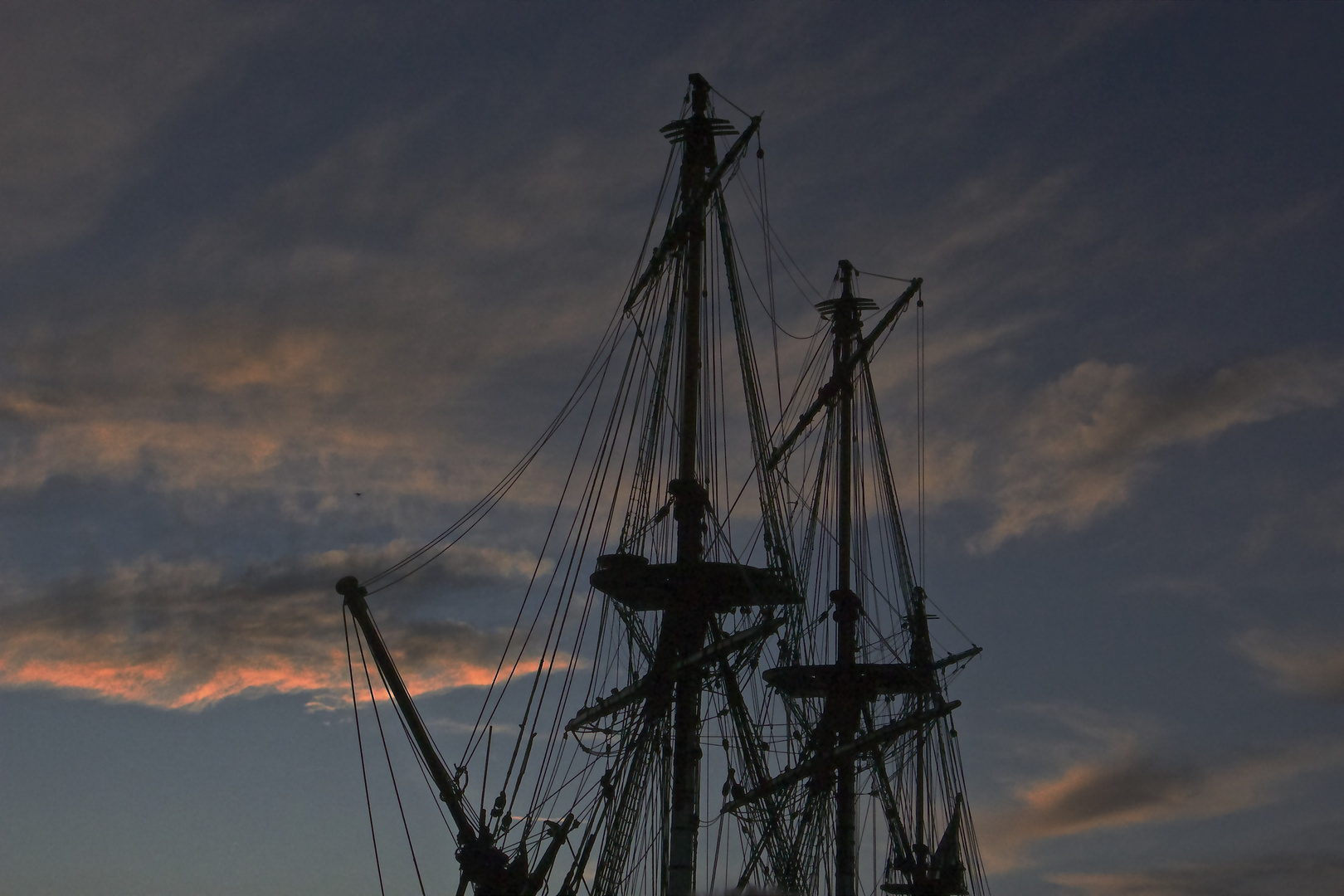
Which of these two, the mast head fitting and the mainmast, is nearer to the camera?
the mast head fitting

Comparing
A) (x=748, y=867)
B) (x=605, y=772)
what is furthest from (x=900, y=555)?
(x=605, y=772)

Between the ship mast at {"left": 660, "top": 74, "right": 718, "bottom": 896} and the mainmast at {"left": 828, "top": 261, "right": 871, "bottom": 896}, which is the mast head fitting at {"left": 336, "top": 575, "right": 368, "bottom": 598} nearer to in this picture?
the ship mast at {"left": 660, "top": 74, "right": 718, "bottom": 896}

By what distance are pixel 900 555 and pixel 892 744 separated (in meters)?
10.6

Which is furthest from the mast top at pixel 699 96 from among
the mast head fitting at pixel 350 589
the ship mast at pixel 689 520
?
the mast head fitting at pixel 350 589

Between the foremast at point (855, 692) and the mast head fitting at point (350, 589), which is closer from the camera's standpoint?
the mast head fitting at point (350, 589)

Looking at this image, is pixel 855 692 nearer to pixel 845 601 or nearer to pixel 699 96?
pixel 845 601

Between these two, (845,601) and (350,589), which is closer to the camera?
(350,589)

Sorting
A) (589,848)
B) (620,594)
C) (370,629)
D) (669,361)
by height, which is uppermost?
(669,361)

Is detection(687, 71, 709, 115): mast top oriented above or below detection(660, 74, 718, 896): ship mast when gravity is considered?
above

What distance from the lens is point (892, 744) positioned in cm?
7275

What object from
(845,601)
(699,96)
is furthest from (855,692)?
(699,96)

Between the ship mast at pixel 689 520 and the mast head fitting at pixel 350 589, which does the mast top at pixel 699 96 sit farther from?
the mast head fitting at pixel 350 589

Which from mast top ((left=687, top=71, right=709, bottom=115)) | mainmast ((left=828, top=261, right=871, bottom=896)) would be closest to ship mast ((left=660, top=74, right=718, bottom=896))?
mast top ((left=687, top=71, right=709, bottom=115))

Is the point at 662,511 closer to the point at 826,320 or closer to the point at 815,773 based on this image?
the point at 815,773
